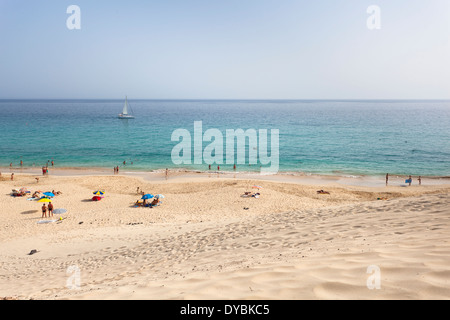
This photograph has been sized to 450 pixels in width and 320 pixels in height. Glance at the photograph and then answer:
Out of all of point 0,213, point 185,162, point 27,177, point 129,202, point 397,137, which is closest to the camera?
point 0,213

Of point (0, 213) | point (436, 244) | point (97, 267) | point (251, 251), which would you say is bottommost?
point (0, 213)

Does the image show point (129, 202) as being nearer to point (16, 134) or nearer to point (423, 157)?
point (423, 157)

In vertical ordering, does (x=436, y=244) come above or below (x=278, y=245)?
above

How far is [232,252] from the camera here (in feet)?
24.9

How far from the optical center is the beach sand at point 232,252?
396 cm

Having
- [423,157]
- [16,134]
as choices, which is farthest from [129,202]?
[16,134]

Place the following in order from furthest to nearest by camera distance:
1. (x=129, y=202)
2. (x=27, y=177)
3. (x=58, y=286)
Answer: (x=27, y=177)
(x=129, y=202)
(x=58, y=286)

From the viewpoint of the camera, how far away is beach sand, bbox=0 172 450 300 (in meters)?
3.96
